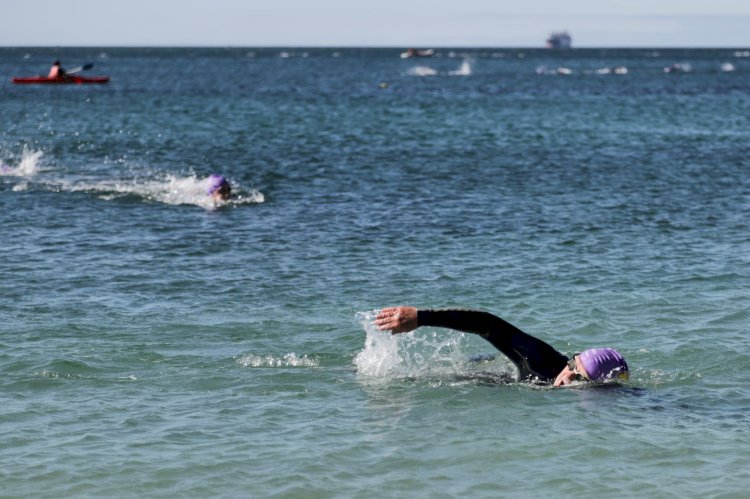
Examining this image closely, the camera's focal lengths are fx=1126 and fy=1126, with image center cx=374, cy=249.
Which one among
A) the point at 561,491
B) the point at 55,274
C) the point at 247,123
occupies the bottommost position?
the point at 561,491

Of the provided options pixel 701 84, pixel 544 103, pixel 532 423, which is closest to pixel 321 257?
pixel 532 423

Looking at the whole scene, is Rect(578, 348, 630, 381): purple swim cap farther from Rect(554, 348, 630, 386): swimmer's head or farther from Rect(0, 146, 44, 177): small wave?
Rect(0, 146, 44, 177): small wave

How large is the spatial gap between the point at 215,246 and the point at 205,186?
23.7 feet

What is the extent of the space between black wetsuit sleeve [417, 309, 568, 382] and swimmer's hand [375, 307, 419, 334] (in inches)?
4.1

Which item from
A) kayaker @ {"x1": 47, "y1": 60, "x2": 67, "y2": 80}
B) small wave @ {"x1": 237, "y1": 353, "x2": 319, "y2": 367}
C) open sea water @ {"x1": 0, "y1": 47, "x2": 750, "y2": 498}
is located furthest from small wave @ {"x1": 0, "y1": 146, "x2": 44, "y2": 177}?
kayaker @ {"x1": 47, "y1": 60, "x2": 67, "y2": 80}

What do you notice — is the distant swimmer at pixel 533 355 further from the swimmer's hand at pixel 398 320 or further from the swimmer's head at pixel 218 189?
the swimmer's head at pixel 218 189

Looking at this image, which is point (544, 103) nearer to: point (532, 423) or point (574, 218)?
point (574, 218)

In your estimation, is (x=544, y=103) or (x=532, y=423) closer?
(x=532, y=423)

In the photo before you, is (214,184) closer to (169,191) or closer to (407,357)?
(169,191)

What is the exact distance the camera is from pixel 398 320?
1245 cm

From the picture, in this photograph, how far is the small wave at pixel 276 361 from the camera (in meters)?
15.0

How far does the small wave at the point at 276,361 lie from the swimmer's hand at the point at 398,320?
2.79 m

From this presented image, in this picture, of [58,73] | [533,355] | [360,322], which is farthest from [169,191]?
[58,73]

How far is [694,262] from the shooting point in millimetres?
21812
